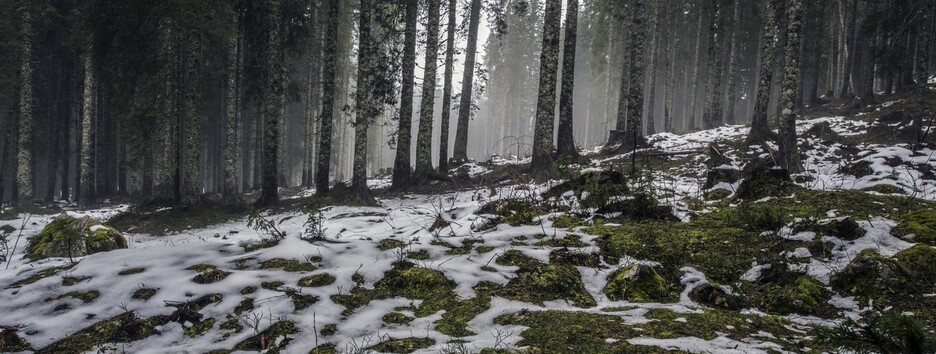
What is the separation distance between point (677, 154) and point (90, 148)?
A: 67.1 ft

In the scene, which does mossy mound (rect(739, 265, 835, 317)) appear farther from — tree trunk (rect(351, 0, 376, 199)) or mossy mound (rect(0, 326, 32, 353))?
tree trunk (rect(351, 0, 376, 199))

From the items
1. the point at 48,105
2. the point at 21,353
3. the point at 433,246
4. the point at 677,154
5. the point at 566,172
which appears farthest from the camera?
the point at 48,105

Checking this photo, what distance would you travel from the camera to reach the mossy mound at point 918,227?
12.9ft

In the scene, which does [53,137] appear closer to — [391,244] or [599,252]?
[391,244]

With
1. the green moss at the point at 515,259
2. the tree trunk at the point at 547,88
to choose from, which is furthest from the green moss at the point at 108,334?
the tree trunk at the point at 547,88

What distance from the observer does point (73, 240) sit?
5742mm

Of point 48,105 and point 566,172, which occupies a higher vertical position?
point 48,105

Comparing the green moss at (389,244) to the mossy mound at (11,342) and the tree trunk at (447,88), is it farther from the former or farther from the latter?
the tree trunk at (447,88)

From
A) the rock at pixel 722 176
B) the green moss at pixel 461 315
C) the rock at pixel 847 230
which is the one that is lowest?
the green moss at pixel 461 315

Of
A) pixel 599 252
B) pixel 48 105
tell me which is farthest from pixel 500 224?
pixel 48 105

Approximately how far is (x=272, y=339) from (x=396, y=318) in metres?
0.82

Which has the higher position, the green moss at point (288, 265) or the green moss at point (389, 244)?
the green moss at point (389, 244)

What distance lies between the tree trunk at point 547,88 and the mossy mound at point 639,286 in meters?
7.12

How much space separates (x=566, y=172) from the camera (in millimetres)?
6254
